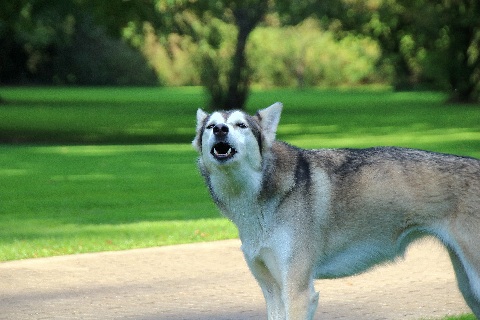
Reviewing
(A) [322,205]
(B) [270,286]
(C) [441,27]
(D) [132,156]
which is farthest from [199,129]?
(C) [441,27]

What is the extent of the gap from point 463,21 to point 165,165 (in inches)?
1097

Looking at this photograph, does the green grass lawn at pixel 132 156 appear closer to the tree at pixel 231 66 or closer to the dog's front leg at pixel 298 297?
the tree at pixel 231 66

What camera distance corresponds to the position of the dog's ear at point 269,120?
6.83 m

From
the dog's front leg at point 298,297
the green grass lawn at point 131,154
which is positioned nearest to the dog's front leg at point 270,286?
the dog's front leg at point 298,297

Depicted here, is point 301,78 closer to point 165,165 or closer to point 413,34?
point 413,34

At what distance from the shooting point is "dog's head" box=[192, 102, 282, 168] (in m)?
6.59

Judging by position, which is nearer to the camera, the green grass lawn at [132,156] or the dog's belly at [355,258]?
the dog's belly at [355,258]

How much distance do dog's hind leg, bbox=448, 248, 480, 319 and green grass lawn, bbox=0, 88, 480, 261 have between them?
16.3 feet

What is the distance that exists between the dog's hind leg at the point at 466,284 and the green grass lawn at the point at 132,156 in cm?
496

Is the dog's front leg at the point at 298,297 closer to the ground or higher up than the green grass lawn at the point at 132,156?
higher up

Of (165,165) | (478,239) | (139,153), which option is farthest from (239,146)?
(139,153)

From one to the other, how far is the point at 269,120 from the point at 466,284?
5.55 ft

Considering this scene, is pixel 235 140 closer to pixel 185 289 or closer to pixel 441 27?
pixel 185 289

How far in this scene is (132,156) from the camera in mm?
23562
